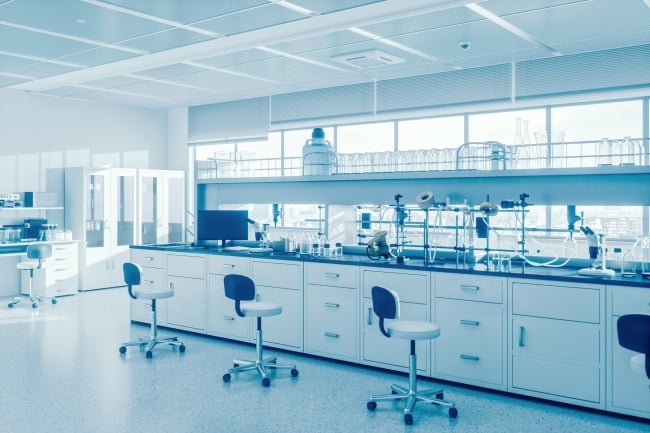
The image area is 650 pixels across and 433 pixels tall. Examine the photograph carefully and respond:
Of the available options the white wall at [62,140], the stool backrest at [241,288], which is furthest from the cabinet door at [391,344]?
the white wall at [62,140]

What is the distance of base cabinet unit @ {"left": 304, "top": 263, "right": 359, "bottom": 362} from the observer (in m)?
4.43

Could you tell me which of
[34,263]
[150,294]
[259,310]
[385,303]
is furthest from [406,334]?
[34,263]

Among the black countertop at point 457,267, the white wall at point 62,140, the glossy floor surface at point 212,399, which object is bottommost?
the glossy floor surface at point 212,399

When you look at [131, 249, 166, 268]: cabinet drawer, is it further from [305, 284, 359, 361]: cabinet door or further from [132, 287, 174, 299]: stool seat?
[305, 284, 359, 361]: cabinet door

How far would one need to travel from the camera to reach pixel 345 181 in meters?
5.16

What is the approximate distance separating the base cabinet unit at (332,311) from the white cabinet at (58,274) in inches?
175

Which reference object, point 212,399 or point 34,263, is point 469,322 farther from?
point 34,263

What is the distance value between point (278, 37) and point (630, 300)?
3761mm

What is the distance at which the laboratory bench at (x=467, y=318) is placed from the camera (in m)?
3.45

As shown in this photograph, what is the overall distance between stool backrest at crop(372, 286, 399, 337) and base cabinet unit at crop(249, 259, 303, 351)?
132 cm

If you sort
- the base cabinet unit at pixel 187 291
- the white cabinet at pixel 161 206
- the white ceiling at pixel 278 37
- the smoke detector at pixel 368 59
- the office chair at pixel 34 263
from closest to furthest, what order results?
the white ceiling at pixel 278 37, the base cabinet unit at pixel 187 291, the smoke detector at pixel 368 59, the office chair at pixel 34 263, the white cabinet at pixel 161 206

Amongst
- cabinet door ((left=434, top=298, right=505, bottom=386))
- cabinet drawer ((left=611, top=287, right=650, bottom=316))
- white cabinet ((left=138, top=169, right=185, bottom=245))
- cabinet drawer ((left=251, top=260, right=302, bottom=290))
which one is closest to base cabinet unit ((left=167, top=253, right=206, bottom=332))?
cabinet drawer ((left=251, top=260, right=302, bottom=290))

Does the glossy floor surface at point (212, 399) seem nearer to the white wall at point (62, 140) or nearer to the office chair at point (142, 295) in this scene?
the office chair at point (142, 295)

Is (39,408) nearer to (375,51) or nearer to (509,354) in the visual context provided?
(509,354)
